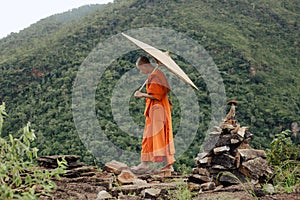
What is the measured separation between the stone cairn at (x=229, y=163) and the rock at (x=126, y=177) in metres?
0.78

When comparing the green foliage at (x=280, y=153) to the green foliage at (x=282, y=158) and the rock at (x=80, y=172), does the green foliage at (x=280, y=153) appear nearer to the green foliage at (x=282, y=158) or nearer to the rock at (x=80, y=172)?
the green foliage at (x=282, y=158)

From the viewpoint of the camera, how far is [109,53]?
24844 millimetres

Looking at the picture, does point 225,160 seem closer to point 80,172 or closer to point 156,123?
point 156,123

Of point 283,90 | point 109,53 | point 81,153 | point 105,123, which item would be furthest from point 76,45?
point 81,153

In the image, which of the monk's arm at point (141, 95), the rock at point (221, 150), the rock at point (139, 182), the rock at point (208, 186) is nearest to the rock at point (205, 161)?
the rock at point (221, 150)

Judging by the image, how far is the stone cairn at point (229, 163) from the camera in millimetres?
5457

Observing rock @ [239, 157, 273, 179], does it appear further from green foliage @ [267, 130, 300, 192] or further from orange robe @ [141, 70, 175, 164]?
orange robe @ [141, 70, 175, 164]

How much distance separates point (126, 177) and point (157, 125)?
3.54ft

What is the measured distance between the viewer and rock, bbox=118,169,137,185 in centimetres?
616

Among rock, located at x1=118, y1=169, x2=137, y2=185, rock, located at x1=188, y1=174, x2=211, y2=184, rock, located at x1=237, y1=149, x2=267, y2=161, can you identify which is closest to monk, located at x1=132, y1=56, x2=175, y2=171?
rock, located at x1=118, y1=169, x2=137, y2=185

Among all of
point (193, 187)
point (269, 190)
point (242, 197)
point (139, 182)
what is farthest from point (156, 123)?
point (242, 197)

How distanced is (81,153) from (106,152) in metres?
1.58

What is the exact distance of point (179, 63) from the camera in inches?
939

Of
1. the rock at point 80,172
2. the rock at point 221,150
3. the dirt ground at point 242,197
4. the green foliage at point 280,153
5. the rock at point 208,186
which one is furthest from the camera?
the green foliage at point 280,153
